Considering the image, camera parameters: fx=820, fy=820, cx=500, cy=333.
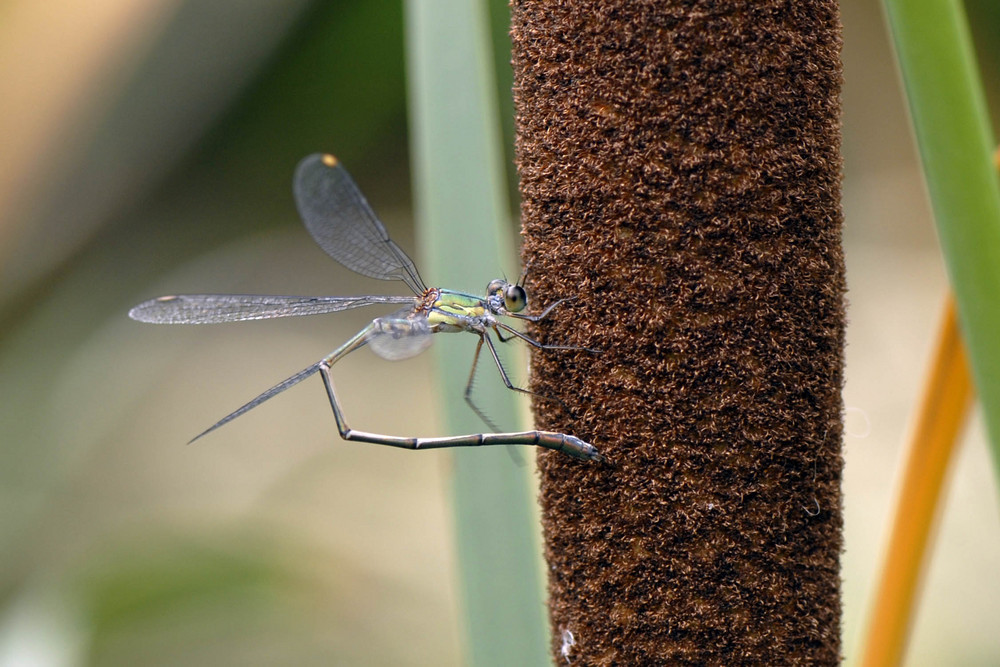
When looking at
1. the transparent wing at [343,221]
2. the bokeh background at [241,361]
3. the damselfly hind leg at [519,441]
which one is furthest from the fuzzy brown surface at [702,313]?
the bokeh background at [241,361]

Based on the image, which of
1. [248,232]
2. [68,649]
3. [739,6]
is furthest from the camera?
[248,232]

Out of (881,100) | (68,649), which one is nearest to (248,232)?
(68,649)

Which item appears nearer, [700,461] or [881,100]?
[700,461]

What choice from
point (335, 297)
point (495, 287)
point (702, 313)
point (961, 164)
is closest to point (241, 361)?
point (335, 297)

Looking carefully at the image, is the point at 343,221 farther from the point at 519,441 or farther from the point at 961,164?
the point at 961,164

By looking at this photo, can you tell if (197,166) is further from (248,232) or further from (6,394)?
(6,394)

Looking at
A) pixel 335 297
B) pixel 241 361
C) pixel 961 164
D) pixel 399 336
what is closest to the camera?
pixel 961 164
